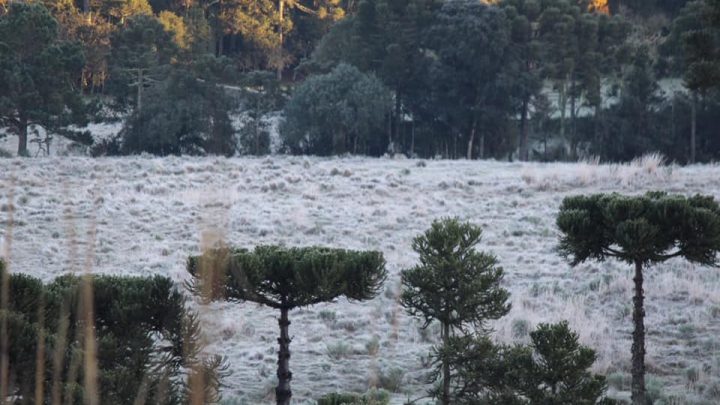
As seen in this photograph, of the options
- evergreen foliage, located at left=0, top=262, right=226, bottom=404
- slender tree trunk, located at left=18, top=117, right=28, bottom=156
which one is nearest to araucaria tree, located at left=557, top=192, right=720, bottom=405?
evergreen foliage, located at left=0, top=262, right=226, bottom=404

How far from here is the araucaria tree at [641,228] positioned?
12.3m

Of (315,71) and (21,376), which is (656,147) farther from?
(21,376)

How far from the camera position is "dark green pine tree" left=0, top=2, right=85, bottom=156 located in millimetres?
41062

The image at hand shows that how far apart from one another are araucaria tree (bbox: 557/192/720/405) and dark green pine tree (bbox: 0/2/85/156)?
3205cm

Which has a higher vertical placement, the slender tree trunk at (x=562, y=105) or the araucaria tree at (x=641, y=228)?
the slender tree trunk at (x=562, y=105)

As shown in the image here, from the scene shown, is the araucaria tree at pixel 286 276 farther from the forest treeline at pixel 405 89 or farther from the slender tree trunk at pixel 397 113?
the slender tree trunk at pixel 397 113

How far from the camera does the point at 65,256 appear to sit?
22781 millimetres

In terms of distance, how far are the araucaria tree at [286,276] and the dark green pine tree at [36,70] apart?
3148 centimetres

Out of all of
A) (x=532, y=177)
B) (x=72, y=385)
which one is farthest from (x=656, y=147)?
(x=72, y=385)

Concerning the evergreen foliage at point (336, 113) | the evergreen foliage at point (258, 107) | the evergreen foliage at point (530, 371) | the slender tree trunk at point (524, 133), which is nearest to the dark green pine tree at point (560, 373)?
the evergreen foliage at point (530, 371)

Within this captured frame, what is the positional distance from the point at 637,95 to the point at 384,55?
1163 cm

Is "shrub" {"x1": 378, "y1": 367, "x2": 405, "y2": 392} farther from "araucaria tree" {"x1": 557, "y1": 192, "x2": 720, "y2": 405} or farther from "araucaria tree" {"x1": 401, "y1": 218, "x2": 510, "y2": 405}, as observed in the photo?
"araucaria tree" {"x1": 557, "y1": 192, "x2": 720, "y2": 405}

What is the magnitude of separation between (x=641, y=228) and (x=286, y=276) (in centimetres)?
420

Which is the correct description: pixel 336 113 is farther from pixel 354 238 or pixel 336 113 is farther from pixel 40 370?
pixel 40 370
